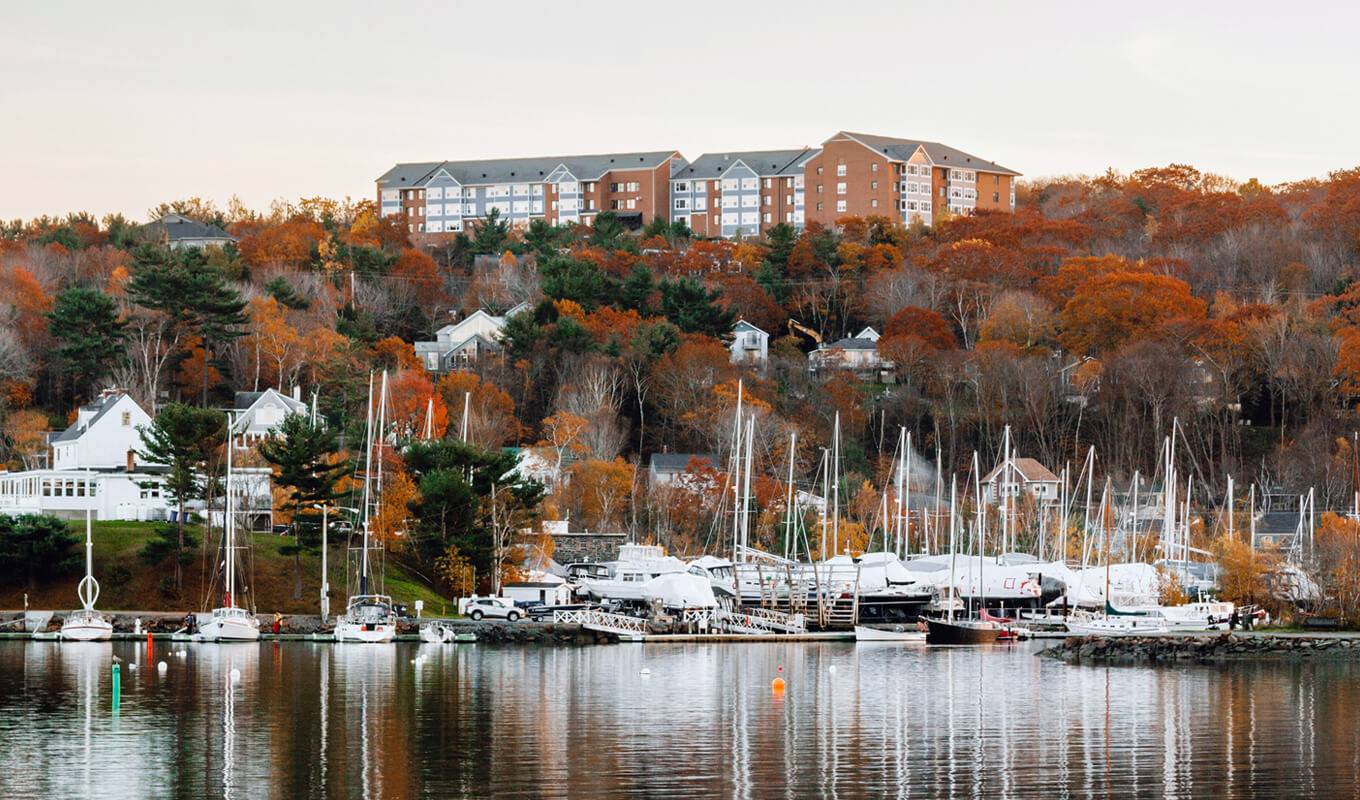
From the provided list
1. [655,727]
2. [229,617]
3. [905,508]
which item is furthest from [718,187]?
[655,727]

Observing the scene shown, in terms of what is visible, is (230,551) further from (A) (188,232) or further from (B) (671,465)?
(A) (188,232)

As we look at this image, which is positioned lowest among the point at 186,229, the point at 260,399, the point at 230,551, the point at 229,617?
the point at 229,617

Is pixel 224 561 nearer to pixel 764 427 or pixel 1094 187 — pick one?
pixel 764 427

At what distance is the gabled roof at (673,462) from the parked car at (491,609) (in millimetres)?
27541

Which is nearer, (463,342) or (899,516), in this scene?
(899,516)

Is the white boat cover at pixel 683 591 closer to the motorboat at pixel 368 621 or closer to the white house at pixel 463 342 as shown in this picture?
the motorboat at pixel 368 621

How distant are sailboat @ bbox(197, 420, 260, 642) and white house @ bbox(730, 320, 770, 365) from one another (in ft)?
181

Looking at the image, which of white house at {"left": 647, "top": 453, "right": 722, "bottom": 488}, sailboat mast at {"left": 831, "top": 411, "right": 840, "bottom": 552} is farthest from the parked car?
white house at {"left": 647, "top": 453, "right": 722, "bottom": 488}

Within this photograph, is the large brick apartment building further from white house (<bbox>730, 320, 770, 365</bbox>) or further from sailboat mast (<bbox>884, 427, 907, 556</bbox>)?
sailboat mast (<bbox>884, 427, 907, 556</bbox>)

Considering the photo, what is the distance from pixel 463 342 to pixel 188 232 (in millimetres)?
46463

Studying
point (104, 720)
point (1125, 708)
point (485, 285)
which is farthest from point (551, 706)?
point (485, 285)

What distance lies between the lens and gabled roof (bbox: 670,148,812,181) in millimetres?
164375

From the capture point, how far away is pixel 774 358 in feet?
360

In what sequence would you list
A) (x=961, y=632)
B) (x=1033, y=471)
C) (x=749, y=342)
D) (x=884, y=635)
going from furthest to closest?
(x=749, y=342)
(x=1033, y=471)
(x=961, y=632)
(x=884, y=635)
